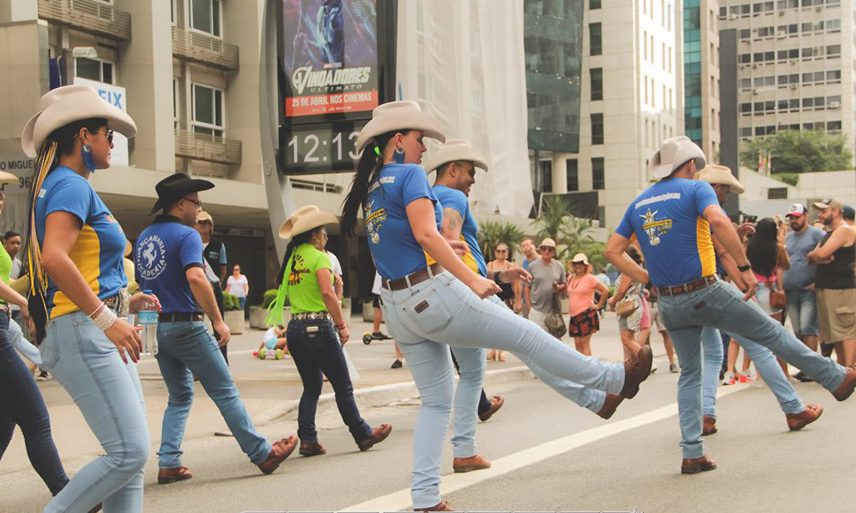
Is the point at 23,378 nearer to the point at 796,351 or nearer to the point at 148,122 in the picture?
the point at 796,351

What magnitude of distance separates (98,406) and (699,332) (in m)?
4.08

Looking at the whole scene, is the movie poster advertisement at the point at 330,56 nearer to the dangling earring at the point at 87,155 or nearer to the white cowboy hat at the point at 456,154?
the white cowboy hat at the point at 456,154

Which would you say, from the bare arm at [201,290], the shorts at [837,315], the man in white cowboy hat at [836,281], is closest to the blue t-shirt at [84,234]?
the bare arm at [201,290]

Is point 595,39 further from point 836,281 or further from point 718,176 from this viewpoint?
point 718,176

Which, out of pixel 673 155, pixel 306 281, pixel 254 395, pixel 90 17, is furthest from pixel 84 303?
pixel 90 17

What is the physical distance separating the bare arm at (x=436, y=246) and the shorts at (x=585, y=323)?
10490 millimetres

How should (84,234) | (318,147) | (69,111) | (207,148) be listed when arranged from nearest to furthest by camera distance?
(84,234)
(69,111)
(318,147)
(207,148)

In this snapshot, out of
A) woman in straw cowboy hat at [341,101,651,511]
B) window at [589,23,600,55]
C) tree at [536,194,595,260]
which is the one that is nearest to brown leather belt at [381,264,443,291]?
woman in straw cowboy hat at [341,101,651,511]

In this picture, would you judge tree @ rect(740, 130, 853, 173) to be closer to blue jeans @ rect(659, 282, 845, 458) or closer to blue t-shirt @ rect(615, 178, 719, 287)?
blue jeans @ rect(659, 282, 845, 458)

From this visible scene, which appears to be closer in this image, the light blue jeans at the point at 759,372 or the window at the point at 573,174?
the light blue jeans at the point at 759,372

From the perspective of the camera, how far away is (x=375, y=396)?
12.4m

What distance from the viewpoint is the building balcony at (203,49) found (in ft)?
133

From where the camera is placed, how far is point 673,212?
7355 mm

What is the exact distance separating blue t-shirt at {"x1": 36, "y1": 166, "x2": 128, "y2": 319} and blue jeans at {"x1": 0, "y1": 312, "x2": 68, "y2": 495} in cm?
145
